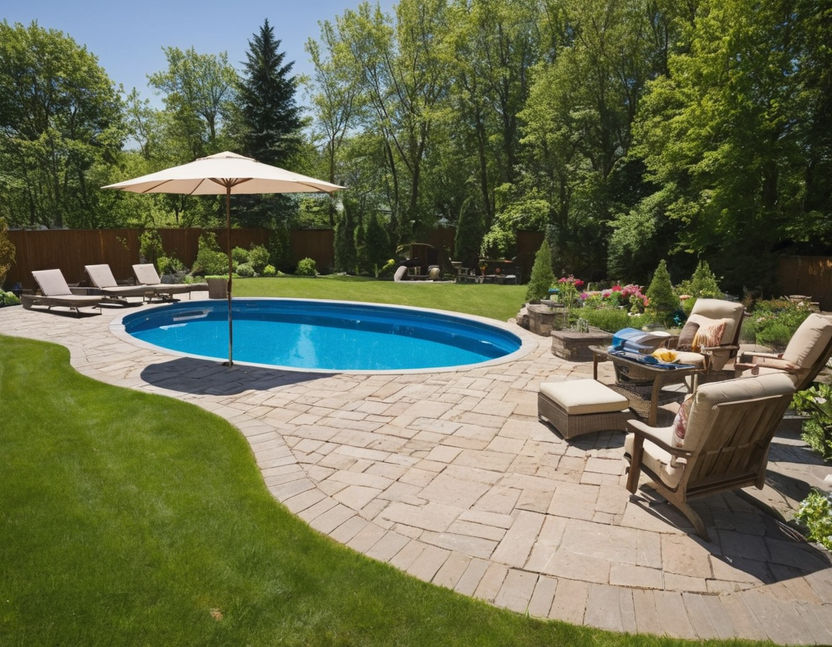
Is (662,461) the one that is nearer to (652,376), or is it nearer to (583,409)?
(583,409)

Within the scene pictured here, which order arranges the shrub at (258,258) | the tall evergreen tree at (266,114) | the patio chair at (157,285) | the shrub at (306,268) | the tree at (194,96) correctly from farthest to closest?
Answer: the tree at (194,96) < the tall evergreen tree at (266,114) < the shrub at (306,268) < the shrub at (258,258) < the patio chair at (157,285)

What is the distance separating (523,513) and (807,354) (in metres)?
3.59

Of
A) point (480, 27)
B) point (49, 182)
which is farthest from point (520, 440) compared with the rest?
point (49, 182)

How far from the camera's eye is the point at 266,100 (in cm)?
2430

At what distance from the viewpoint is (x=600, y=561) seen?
320 cm

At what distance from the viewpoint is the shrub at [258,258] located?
21.1 m

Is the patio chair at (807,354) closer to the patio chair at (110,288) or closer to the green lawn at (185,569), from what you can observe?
the green lawn at (185,569)

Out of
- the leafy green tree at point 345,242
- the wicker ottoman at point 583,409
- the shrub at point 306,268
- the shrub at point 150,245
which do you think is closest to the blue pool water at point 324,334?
the wicker ottoman at point 583,409

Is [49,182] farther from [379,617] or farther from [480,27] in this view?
[379,617]

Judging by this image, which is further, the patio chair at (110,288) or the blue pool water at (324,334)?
the patio chair at (110,288)

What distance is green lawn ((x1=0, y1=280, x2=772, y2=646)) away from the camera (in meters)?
2.59

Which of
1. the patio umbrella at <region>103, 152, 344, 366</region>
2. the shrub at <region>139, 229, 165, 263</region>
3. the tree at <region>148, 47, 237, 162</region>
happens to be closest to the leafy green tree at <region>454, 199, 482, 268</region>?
the shrub at <region>139, 229, 165, 263</region>

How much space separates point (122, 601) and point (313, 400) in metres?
3.54

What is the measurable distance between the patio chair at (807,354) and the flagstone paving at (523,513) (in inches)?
25.0
